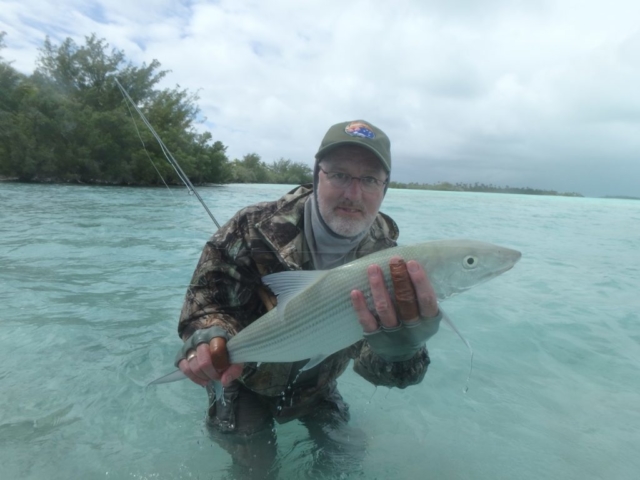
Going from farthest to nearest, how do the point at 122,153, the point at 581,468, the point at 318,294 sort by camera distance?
the point at 122,153 → the point at 581,468 → the point at 318,294

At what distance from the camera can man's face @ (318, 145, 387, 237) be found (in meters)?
2.70

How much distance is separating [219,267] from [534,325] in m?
5.31

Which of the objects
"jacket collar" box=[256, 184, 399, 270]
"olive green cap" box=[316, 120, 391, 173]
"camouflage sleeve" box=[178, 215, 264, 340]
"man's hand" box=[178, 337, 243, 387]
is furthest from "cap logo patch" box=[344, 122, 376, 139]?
"man's hand" box=[178, 337, 243, 387]

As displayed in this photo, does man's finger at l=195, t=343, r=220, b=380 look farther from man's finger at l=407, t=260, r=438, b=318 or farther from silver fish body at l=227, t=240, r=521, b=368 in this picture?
man's finger at l=407, t=260, r=438, b=318

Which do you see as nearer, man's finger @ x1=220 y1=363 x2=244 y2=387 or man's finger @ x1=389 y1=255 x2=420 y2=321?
man's finger @ x1=389 y1=255 x2=420 y2=321

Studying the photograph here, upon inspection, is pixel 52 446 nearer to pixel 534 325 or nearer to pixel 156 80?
pixel 534 325

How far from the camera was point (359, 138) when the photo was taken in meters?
2.69

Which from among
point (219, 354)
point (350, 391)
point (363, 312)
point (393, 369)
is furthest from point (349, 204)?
point (350, 391)

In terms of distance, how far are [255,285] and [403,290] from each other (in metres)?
1.17

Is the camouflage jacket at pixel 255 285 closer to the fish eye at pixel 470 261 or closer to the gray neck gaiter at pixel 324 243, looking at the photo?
the gray neck gaiter at pixel 324 243

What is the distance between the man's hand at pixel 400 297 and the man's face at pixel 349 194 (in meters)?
0.75

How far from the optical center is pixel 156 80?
1887 inches

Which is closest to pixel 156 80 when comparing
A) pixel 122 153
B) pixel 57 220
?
pixel 122 153

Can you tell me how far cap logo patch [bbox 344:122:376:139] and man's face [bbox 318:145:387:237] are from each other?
0.08m
